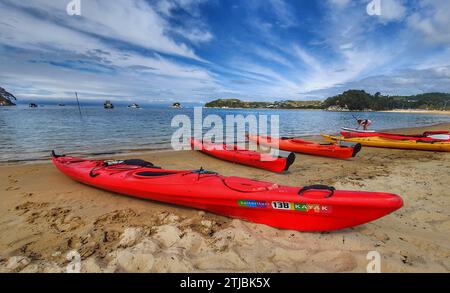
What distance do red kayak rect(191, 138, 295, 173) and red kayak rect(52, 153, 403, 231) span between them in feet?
10.4

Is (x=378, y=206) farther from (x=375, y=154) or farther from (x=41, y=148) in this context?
(x=41, y=148)

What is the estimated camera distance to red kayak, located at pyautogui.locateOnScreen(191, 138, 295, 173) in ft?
23.5

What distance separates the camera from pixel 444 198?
4.92 metres

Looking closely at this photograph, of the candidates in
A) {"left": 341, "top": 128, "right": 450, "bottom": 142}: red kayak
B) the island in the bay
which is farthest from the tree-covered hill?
{"left": 341, "top": 128, "right": 450, "bottom": 142}: red kayak

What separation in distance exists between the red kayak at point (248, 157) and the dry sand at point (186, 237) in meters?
1.78

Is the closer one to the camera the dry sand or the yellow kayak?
the dry sand

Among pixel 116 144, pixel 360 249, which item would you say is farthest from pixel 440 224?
pixel 116 144

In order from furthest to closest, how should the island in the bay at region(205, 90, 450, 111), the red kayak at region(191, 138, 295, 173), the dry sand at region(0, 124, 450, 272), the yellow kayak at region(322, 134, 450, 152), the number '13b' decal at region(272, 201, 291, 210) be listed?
1. the island in the bay at region(205, 90, 450, 111)
2. the yellow kayak at region(322, 134, 450, 152)
3. the red kayak at region(191, 138, 295, 173)
4. the number '13b' decal at region(272, 201, 291, 210)
5. the dry sand at region(0, 124, 450, 272)

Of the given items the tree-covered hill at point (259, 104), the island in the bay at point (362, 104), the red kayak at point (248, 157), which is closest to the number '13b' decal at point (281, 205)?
the red kayak at point (248, 157)

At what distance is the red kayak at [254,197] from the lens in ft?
10.6

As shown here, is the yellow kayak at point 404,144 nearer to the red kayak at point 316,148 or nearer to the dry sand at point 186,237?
the red kayak at point 316,148

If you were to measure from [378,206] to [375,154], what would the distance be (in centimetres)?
902

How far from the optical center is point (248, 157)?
816cm

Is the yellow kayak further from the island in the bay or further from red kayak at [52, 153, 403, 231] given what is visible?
the island in the bay
